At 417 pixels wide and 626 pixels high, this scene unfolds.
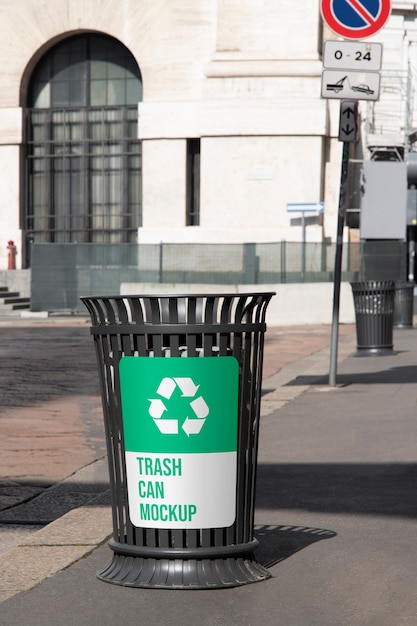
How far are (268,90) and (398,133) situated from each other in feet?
33.0

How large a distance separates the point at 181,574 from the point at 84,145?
130 ft

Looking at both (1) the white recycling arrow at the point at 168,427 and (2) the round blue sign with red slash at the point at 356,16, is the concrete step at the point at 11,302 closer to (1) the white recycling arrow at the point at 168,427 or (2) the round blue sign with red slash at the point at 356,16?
(2) the round blue sign with red slash at the point at 356,16

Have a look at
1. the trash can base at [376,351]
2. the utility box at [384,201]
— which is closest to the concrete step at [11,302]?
the utility box at [384,201]

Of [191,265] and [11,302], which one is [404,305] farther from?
[11,302]

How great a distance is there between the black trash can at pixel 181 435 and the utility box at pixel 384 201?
35.6 metres

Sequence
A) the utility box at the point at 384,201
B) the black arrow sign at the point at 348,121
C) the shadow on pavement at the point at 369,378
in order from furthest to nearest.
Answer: the utility box at the point at 384,201, the shadow on pavement at the point at 369,378, the black arrow sign at the point at 348,121

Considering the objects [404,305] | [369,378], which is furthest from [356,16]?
[404,305]

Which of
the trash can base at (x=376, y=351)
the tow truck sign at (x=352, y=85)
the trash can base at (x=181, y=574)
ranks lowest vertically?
the trash can base at (x=376, y=351)

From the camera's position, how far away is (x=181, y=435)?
15.4ft

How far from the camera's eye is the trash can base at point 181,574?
473 cm

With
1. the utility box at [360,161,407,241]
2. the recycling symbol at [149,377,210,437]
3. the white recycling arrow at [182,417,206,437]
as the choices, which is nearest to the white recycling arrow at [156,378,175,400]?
the recycling symbol at [149,377,210,437]

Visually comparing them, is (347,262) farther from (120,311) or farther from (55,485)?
(120,311)

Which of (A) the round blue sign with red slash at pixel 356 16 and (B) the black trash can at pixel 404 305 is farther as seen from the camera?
(B) the black trash can at pixel 404 305

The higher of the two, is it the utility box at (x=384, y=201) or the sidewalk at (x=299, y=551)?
the utility box at (x=384, y=201)
